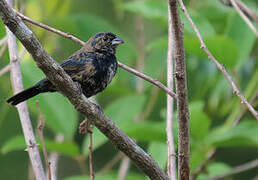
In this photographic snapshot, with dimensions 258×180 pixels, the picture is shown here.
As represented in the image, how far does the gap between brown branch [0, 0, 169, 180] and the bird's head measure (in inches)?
56.0

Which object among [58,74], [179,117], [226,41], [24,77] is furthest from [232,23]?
[58,74]

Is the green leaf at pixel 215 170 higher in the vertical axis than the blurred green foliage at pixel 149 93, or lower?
lower

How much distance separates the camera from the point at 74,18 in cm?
541

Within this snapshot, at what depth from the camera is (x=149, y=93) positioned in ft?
17.7

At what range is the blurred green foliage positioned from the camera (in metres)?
4.16

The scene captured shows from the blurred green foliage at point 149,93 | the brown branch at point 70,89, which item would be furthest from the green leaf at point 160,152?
the brown branch at point 70,89

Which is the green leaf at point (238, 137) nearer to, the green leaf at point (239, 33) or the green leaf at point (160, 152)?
the green leaf at point (160, 152)

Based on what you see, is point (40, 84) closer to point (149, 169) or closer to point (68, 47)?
point (149, 169)

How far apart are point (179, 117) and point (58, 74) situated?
64 centimetres

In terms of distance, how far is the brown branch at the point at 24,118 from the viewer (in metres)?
3.11

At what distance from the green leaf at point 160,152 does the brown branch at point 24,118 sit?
120cm

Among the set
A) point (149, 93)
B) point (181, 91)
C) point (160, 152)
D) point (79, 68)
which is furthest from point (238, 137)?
point (149, 93)

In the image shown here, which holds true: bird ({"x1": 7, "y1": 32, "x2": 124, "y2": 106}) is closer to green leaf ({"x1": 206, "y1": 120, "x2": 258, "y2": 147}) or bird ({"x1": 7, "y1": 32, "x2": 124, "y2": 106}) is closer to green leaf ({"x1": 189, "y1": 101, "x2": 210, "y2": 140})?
green leaf ({"x1": 189, "y1": 101, "x2": 210, "y2": 140})

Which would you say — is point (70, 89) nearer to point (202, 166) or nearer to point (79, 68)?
point (79, 68)
